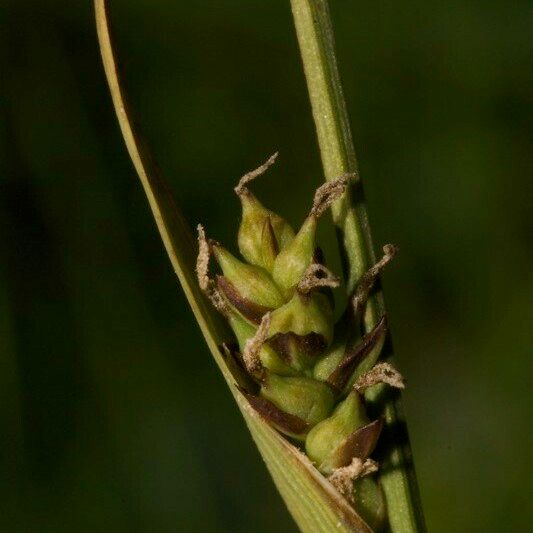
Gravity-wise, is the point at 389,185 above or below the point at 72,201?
below

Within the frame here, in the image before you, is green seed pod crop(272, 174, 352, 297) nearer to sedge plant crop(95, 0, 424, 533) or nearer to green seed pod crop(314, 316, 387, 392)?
sedge plant crop(95, 0, 424, 533)

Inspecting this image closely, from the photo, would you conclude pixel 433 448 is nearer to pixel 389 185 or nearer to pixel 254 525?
pixel 254 525

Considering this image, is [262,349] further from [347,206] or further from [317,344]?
[347,206]

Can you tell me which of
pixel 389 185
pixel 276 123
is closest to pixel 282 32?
pixel 276 123

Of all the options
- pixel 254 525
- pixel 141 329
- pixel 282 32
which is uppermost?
pixel 282 32

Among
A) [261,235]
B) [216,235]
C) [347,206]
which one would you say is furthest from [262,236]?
[216,235]

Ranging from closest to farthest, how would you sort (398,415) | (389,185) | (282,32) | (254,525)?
1. (398,415)
2. (254,525)
3. (389,185)
4. (282,32)

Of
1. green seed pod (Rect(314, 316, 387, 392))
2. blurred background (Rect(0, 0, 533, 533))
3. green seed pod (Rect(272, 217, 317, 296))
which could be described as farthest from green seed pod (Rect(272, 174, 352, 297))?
blurred background (Rect(0, 0, 533, 533))
